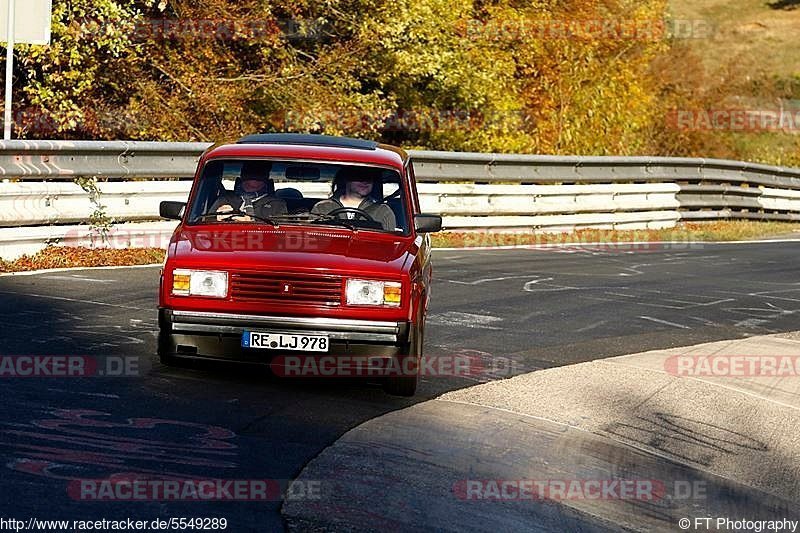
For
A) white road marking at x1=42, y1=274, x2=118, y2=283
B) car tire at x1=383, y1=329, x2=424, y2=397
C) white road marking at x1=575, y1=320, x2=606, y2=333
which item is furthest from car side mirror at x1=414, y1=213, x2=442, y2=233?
white road marking at x1=42, y1=274, x2=118, y2=283

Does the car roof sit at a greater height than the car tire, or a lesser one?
greater

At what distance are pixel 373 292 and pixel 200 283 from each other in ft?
3.59

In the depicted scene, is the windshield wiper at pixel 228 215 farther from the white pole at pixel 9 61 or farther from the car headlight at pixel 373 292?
the white pole at pixel 9 61

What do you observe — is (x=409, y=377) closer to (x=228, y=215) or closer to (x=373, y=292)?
(x=373, y=292)

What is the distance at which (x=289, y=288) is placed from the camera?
8414 millimetres

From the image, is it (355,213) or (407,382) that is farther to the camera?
(355,213)

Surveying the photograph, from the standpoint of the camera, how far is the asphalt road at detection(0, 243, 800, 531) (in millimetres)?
6488

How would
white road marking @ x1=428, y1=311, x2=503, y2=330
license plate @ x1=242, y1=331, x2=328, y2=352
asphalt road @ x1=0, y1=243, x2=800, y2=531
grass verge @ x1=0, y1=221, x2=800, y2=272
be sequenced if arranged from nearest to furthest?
asphalt road @ x1=0, y1=243, x2=800, y2=531, license plate @ x1=242, y1=331, x2=328, y2=352, white road marking @ x1=428, y1=311, x2=503, y2=330, grass verge @ x1=0, y1=221, x2=800, y2=272

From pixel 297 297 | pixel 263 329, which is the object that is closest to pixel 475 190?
pixel 297 297

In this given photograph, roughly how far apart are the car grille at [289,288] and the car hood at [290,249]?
6cm

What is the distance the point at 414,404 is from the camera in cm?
879

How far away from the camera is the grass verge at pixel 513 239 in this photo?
14.2 meters

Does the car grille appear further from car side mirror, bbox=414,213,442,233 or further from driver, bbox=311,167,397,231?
car side mirror, bbox=414,213,442,233

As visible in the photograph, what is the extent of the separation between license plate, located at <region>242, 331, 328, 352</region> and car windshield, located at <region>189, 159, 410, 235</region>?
1.31 m
